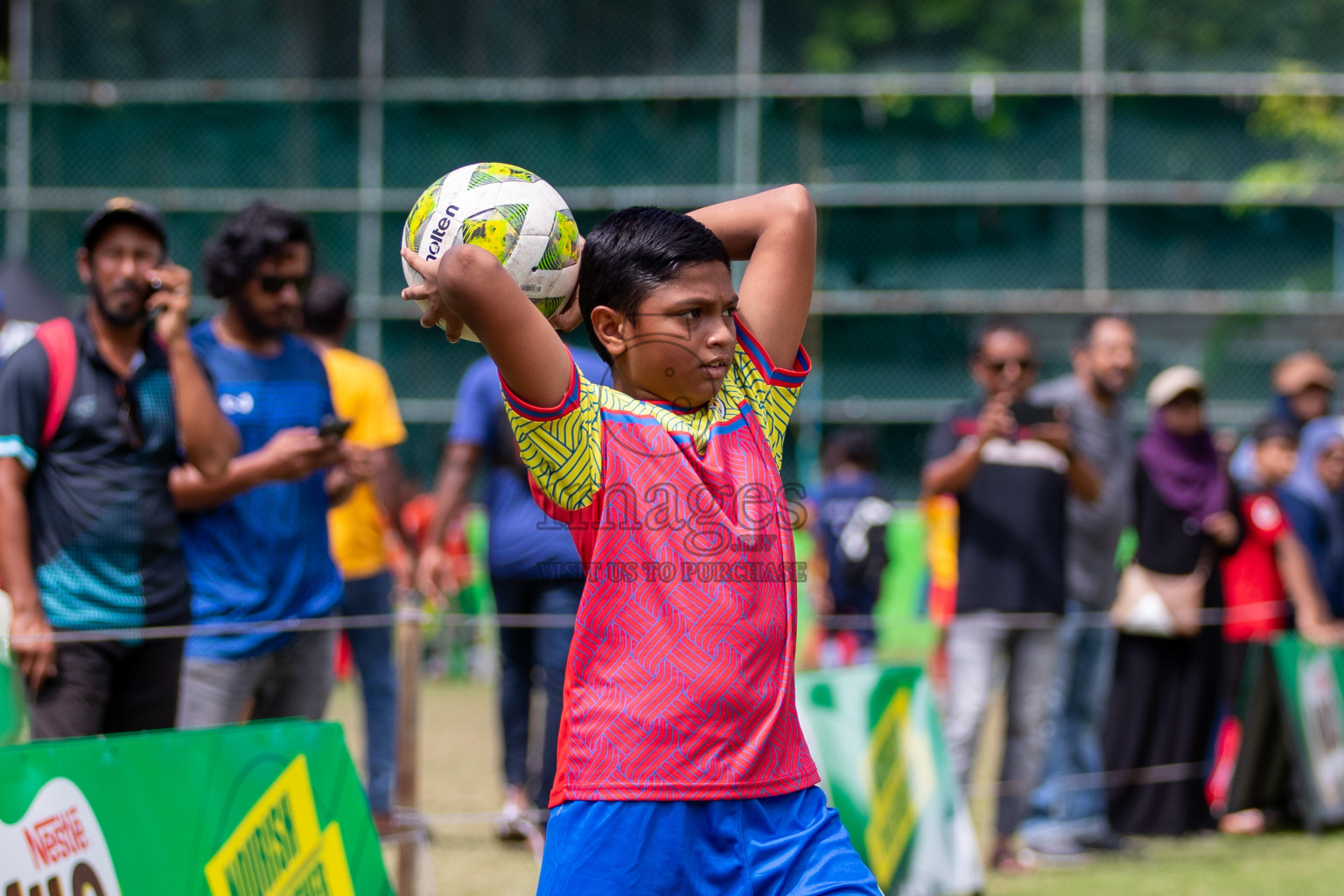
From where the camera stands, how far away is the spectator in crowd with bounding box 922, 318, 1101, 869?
5980mm

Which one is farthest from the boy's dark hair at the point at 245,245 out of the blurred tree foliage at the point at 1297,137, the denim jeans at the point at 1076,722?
the blurred tree foliage at the point at 1297,137

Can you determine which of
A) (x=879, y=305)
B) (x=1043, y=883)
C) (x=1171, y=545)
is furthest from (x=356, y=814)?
(x=879, y=305)

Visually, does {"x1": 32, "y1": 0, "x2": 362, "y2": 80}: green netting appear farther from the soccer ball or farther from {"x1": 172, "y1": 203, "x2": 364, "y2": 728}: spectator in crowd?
the soccer ball

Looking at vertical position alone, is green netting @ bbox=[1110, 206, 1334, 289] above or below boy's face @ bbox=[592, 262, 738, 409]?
above

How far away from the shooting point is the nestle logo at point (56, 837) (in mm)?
2799

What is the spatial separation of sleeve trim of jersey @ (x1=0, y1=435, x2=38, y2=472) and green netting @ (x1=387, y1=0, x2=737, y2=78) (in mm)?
13253

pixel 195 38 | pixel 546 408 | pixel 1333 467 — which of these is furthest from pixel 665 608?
pixel 195 38

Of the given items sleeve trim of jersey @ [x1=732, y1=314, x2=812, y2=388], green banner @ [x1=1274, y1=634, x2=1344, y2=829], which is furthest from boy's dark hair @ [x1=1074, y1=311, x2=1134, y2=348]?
sleeve trim of jersey @ [x1=732, y1=314, x2=812, y2=388]

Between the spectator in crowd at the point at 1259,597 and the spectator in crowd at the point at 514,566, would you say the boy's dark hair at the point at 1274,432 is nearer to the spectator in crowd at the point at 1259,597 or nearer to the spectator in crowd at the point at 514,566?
the spectator in crowd at the point at 1259,597

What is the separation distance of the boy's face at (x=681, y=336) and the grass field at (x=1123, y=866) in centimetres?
321

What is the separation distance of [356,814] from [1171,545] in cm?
455

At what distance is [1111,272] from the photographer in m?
15.8

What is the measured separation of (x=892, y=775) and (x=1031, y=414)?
6.34 feet

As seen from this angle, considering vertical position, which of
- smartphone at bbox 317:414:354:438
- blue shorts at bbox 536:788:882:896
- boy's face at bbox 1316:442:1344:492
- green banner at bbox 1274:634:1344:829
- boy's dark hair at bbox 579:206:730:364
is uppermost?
boy's dark hair at bbox 579:206:730:364
